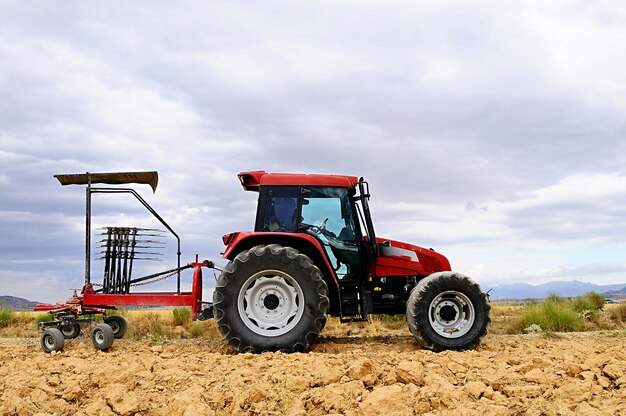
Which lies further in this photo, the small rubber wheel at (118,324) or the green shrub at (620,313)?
the green shrub at (620,313)

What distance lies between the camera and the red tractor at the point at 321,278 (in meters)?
7.43

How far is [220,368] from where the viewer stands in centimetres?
616

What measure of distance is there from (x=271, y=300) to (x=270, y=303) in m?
0.04

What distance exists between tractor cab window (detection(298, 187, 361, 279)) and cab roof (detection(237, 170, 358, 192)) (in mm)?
84

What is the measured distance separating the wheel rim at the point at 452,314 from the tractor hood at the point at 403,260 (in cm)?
74

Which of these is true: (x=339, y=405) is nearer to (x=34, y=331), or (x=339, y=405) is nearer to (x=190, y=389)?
(x=190, y=389)

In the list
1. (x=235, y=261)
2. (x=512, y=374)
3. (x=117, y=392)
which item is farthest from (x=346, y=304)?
(x=117, y=392)

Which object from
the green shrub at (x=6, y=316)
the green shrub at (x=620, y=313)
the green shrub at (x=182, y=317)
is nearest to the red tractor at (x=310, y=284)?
the green shrub at (x=182, y=317)

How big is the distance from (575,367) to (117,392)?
169 inches

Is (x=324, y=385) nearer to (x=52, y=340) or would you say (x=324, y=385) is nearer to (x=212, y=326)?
(x=52, y=340)

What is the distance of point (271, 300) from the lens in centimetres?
764

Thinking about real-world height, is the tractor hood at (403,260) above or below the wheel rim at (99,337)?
above

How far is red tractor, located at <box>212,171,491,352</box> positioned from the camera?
743 cm

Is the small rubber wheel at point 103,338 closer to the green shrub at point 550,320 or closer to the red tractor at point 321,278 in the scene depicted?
the red tractor at point 321,278
